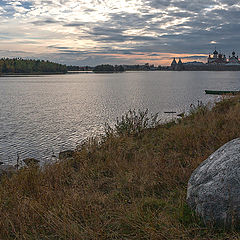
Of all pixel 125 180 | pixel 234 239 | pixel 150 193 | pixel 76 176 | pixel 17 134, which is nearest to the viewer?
pixel 234 239

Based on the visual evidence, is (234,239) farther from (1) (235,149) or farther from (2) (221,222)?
(1) (235,149)

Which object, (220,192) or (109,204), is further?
(109,204)

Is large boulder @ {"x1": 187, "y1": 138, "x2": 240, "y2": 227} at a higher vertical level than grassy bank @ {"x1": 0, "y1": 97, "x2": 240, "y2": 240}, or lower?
higher

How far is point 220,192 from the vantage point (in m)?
3.98

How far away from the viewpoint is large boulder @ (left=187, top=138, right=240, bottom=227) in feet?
12.8

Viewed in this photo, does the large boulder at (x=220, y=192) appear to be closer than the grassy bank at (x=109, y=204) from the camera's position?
Yes

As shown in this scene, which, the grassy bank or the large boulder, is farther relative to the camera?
the grassy bank

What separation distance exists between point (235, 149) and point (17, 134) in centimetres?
1942

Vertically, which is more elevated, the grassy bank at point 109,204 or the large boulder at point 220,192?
the large boulder at point 220,192

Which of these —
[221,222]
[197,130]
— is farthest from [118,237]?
[197,130]

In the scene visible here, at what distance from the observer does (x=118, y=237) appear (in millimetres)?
4215

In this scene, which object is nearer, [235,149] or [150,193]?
[235,149]

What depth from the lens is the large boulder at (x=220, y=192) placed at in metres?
3.91

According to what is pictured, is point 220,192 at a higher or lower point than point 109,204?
higher
